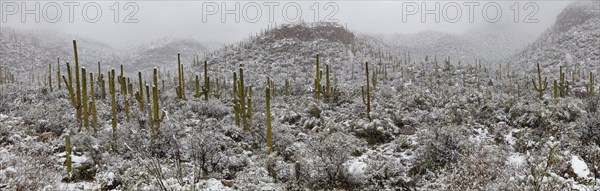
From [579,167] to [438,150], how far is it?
279 cm

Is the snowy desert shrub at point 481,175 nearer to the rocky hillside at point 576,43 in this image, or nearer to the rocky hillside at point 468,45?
the rocky hillside at point 576,43

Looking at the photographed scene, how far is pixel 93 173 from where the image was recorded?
26.5 feet

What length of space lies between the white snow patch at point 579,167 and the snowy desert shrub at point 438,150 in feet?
7.33

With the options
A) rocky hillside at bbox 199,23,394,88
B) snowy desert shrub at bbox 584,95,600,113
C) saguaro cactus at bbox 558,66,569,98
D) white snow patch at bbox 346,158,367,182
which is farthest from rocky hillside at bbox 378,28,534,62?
white snow patch at bbox 346,158,367,182

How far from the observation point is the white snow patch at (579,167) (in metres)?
7.47

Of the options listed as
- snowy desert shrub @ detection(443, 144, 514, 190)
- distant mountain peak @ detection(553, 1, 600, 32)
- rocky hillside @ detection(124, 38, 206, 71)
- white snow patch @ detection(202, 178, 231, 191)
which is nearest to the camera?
snowy desert shrub @ detection(443, 144, 514, 190)

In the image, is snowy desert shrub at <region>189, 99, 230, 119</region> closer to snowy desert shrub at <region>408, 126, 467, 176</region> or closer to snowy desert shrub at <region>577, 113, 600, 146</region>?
snowy desert shrub at <region>408, 126, 467, 176</region>

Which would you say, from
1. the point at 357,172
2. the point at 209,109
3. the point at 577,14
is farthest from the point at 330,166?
the point at 577,14

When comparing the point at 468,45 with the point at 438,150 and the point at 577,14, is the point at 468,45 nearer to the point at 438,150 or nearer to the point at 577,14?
the point at 577,14

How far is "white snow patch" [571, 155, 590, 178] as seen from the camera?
24.5 feet

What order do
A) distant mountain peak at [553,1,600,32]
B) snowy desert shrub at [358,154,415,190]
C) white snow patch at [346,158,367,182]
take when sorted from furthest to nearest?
distant mountain peak at [553,1,600,32]
white snow patch at [346,158,367,182]
snowy desert shrub at [358,154,415,190]

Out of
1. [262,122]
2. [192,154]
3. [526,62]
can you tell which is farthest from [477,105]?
[526,62]

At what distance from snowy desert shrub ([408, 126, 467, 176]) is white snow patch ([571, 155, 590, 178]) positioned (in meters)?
2.23

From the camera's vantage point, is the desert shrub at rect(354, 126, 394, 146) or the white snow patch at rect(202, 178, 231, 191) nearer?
→ the white snow patch at rect(202, 178, 231, 191)
